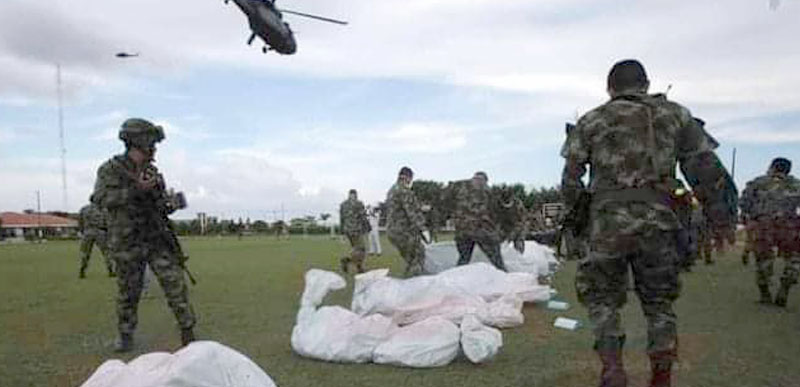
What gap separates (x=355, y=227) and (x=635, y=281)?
38.5ft

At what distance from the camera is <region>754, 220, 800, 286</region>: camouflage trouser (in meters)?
8.21

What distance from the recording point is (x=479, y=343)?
509 cm

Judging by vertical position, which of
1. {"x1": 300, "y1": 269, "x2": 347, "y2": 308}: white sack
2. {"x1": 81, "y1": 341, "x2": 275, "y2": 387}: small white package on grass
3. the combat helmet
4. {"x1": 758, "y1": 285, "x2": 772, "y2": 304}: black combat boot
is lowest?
{"x1": 758, "y1": 285, "x2": 772, "y2": 304}: black combat boot

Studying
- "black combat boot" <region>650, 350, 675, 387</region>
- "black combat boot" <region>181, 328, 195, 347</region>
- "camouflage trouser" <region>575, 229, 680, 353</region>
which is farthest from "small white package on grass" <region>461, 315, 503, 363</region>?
"black combat boot" <region>181, 328, 195, 347</region>

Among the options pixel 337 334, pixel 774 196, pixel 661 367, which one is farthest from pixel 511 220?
pixel 661 367

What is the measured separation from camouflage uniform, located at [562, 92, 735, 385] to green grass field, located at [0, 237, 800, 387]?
825 mm

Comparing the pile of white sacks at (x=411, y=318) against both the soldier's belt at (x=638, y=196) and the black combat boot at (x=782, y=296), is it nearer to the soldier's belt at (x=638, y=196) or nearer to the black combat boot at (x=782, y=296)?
the soldier's belt at (x=638, y=196)

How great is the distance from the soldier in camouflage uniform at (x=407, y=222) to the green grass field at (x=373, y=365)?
4.92 feet

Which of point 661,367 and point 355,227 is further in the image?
point 355,227

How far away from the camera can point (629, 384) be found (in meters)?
4.57

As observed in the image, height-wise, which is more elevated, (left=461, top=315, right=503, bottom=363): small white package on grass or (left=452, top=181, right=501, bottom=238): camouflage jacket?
(left=452, top=181, right=501, bottom=238): camouflage jacket

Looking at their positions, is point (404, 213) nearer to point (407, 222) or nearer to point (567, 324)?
point (407, 222)

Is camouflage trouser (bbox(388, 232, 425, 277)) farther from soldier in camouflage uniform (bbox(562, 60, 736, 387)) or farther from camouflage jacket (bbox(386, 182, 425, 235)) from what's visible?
soldier in camouflage uniform (bbox(562, 60, 736, 387))

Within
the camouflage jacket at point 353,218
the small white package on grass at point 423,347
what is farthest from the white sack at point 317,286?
the camouflage jacket at point 353,218
